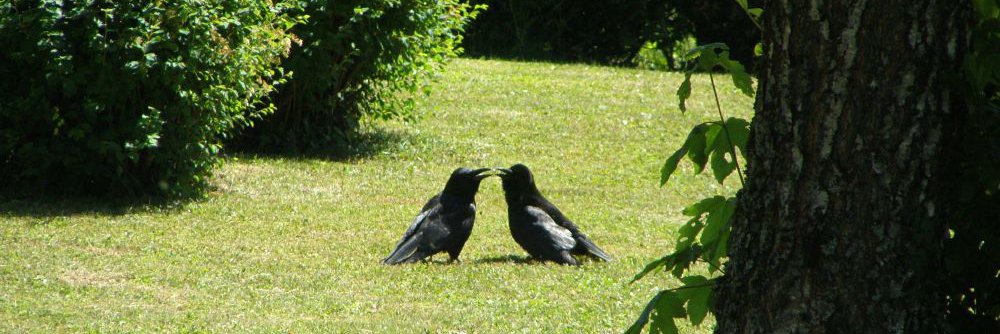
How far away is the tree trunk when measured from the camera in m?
2.65

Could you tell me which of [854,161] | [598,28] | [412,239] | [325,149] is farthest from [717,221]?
[598,28]

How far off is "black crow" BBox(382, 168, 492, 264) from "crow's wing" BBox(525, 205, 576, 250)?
396 millimetres

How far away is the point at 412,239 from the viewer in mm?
7512

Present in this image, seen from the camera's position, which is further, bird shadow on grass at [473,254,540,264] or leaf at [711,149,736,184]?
bird shadow on grass at [473,254,540,264]

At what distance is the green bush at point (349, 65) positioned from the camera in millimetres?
10617

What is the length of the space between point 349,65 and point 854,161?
8.58m

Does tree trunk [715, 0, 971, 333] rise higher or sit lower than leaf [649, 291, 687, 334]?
higher

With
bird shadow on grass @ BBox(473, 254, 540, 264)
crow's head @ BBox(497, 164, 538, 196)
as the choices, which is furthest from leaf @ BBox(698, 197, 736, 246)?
crow's head @ BBox(497, 164, 538, 196)

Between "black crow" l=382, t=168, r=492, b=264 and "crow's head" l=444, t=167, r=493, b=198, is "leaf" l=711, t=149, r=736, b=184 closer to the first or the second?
"black crow" l=382, t=168, r=492, b=264

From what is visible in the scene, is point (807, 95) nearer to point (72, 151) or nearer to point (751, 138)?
point (751, 138)

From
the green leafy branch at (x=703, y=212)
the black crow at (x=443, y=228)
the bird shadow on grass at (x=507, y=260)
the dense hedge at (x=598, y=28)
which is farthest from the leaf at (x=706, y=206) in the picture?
the dense hedge at (x=598, y=28)

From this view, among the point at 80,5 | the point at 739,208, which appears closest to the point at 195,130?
the point at 80,5

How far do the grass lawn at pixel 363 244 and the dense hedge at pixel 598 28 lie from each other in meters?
4.57

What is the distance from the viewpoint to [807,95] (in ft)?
9.02
